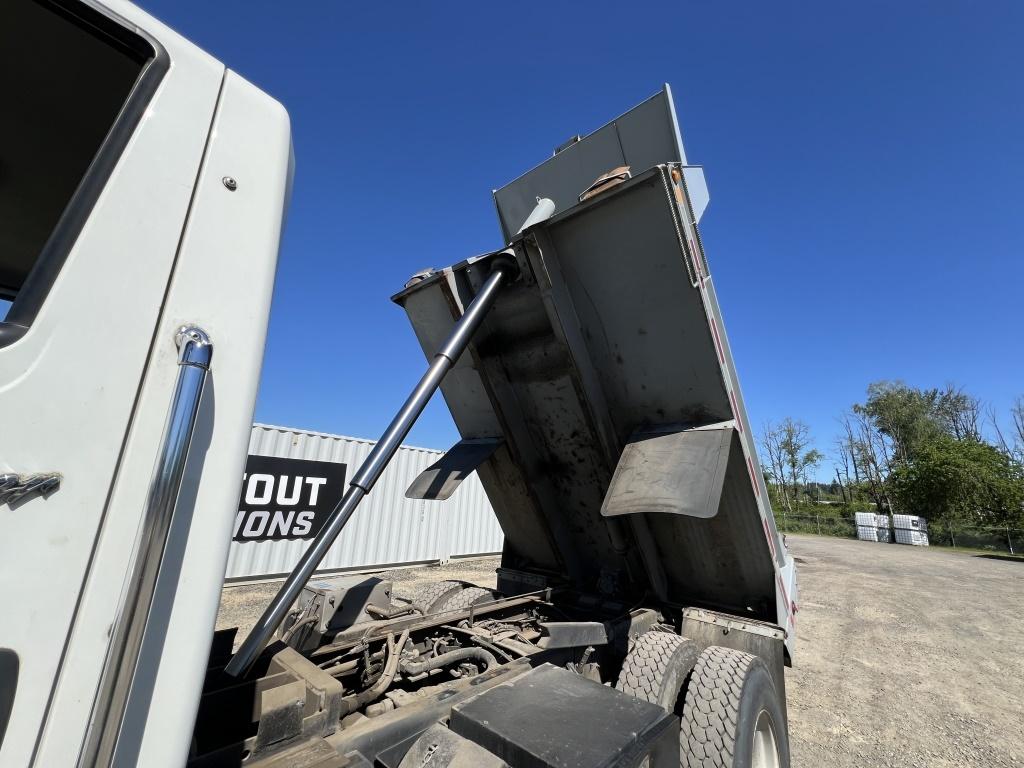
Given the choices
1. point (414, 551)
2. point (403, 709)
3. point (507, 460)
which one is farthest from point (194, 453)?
point (414, 551)

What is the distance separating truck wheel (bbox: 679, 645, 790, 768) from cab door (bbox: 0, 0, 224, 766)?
256 centimetres

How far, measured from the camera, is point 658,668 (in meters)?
2.46

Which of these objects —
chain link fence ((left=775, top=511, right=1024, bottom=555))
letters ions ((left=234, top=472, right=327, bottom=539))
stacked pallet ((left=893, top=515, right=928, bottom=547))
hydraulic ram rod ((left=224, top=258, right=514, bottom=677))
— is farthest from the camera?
stacked pallet ((left=893, top=515, right=928, bottom=547))

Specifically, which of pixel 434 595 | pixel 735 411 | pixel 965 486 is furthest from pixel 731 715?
pixel 965 486

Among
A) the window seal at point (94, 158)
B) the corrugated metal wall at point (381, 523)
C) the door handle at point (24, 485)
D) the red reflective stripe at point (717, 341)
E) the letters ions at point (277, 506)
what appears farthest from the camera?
the corrugated metal wall at point (381, 523)

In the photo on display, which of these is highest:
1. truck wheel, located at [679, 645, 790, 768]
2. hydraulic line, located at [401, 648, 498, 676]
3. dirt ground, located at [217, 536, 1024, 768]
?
hydraulic line, located at [401, 648, 498, 676]

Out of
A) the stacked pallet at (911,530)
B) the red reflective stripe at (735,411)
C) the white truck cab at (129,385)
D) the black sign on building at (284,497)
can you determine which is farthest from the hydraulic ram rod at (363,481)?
the stacked pallet at (911,530)

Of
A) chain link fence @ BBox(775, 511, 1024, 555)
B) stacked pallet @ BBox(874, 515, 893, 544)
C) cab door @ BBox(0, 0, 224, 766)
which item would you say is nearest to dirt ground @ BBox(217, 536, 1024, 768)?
cab door @ BBox(0, 0, 224, 766)

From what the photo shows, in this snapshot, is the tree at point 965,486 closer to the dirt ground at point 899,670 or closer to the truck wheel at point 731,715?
the dirt ground at point 899,670

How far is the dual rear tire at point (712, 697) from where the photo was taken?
2240mm

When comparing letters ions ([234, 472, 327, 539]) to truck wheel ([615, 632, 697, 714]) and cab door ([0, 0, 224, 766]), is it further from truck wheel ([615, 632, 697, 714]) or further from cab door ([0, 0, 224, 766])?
cab door ([0, 0, 224, 766])

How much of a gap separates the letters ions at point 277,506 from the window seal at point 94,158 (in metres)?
9.02

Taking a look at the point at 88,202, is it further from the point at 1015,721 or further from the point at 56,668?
the point at 1015,721

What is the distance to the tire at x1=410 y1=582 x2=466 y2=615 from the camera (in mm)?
3740
